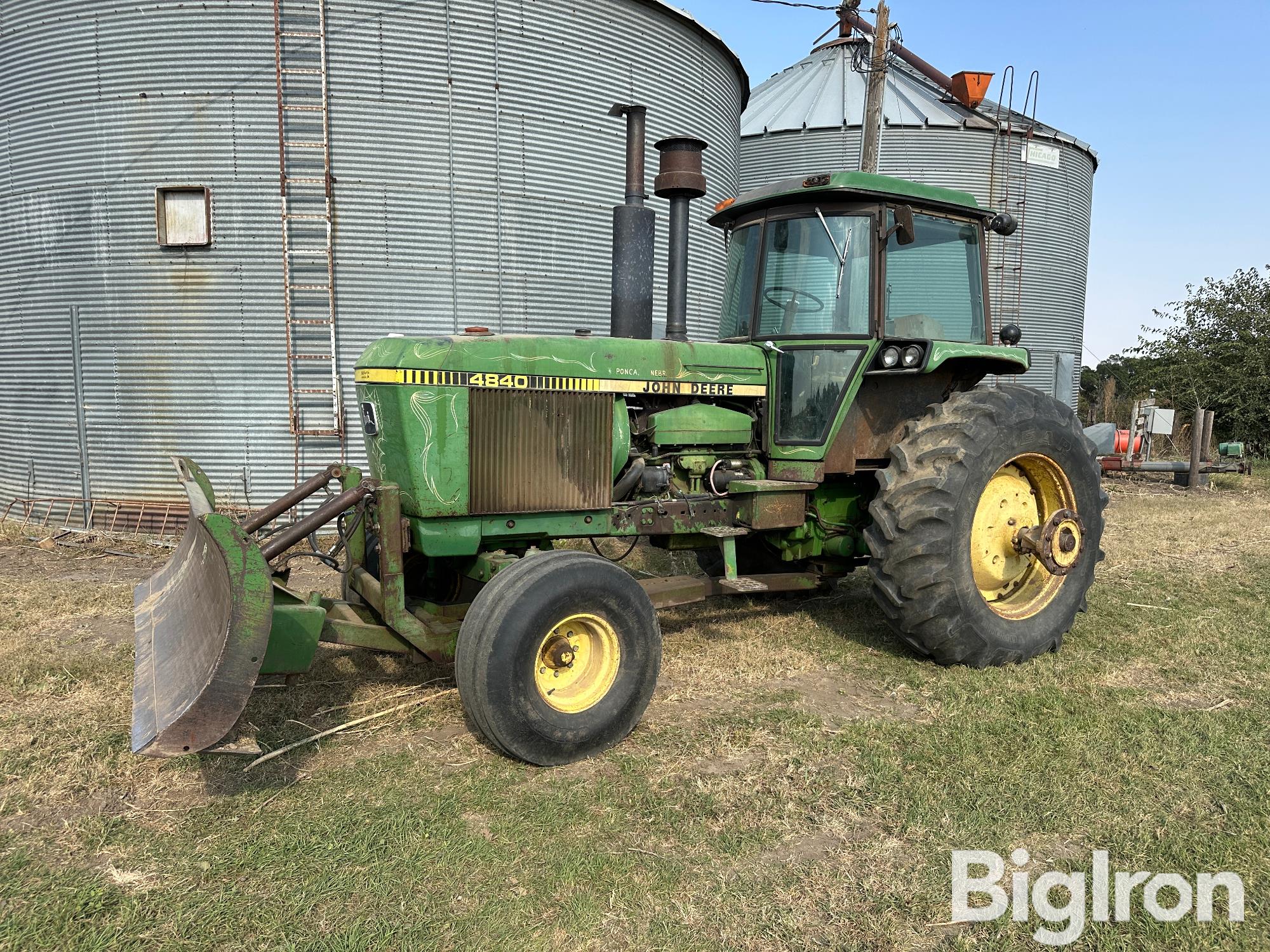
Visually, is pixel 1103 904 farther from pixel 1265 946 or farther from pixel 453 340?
pixel 453 340

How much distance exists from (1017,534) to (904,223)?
6.10 feet

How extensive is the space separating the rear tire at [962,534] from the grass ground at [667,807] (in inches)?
8.3

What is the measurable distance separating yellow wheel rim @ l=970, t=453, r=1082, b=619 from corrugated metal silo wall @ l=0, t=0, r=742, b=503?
17.7ft

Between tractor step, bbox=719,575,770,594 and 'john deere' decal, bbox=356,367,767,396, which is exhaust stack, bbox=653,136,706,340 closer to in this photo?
'john deere' decal, bbox=356,367,767,396

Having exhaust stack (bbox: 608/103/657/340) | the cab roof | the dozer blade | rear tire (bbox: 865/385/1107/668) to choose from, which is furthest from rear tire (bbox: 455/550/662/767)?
the cab roof

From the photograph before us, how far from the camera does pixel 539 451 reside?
4.12m

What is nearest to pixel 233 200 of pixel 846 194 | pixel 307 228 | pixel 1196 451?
pixel 307 228

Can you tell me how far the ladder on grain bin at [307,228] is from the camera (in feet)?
26.0

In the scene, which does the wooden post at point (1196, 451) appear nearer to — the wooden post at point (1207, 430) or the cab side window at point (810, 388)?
the wooden post at point (1207, 430)

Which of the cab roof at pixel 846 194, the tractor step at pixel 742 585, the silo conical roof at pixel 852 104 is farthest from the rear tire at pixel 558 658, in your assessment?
the silo conical roof at pixel 852 104

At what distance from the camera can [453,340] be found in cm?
393

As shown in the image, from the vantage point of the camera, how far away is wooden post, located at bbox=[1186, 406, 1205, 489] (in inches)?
516

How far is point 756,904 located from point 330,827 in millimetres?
1448

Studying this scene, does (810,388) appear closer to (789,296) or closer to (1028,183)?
(789,296)
